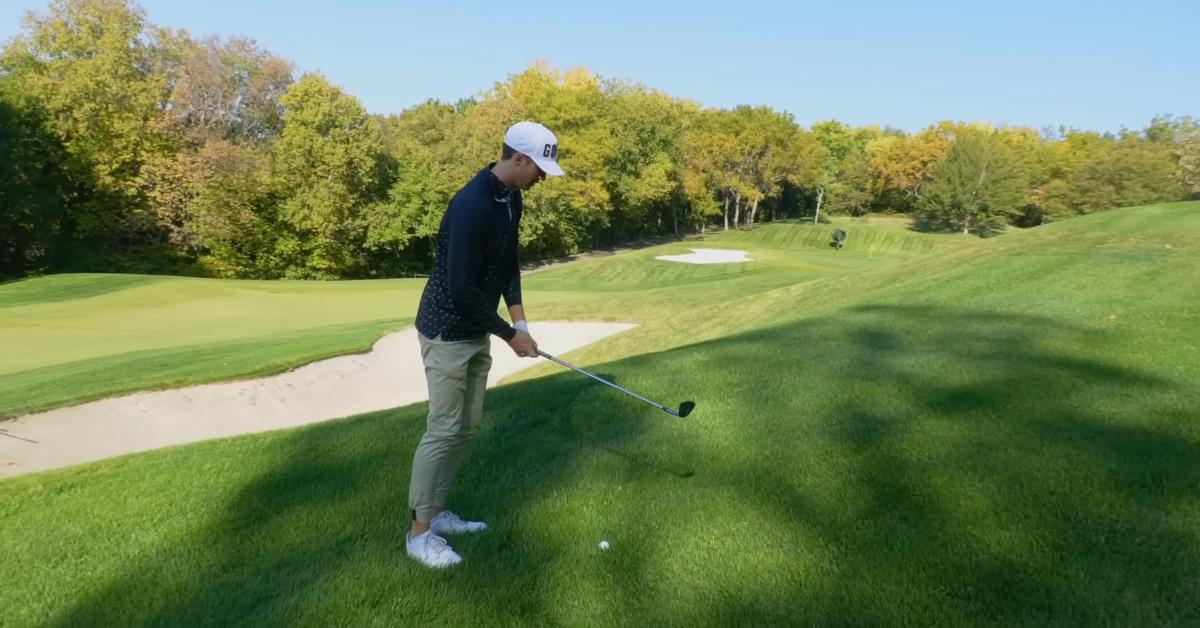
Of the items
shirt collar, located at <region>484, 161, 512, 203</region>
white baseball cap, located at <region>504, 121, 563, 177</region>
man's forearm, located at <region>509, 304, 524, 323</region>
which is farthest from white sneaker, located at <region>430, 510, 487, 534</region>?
white baseball cap, located at <region>504, 121, 563, 177</region>

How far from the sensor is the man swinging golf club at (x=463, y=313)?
388 centimetres

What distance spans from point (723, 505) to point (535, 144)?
254 centimetres

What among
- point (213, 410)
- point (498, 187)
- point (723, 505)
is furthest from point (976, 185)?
point (498, 187)

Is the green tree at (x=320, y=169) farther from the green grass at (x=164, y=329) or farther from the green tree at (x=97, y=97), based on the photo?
the green grass at (x=164, y=329)

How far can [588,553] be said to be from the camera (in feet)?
13.0

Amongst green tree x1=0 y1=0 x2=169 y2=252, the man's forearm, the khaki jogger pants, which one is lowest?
the khaki jogger pants

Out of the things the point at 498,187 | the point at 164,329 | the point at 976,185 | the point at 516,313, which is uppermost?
the point at 498,187

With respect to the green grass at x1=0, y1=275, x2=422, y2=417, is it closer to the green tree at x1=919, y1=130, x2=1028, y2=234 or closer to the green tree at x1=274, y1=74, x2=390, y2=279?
the green tree at x1=274, y1=74, x2=390, y2=279

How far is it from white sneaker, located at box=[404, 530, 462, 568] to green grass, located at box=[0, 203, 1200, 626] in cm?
9

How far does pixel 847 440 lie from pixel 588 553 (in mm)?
2394

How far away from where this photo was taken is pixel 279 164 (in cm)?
4338

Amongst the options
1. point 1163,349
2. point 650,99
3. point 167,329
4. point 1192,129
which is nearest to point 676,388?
point 1163,349

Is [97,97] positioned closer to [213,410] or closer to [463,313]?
[213,410]

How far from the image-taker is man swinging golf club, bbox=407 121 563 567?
3.88 m
